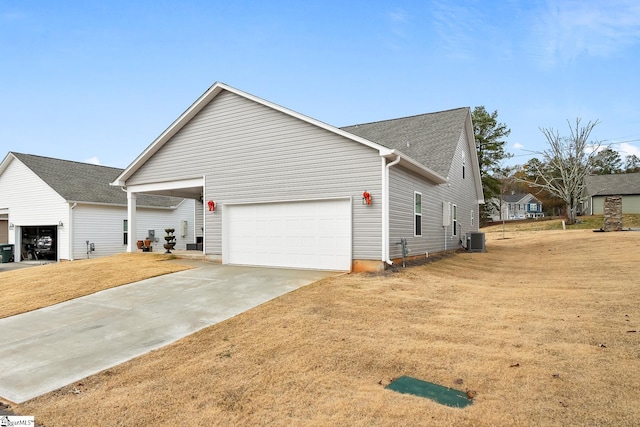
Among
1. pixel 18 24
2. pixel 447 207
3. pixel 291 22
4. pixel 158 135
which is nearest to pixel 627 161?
pixel 447 207

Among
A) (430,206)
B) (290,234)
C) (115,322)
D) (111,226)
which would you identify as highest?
(430,206)

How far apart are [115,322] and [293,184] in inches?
246

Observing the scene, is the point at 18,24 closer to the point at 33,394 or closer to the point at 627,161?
the point at 33,394

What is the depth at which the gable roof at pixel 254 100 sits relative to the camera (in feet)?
33.3

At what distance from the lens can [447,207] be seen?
16.2m

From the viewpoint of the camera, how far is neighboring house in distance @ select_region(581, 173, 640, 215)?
130 ft

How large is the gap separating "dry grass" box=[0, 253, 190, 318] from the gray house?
2353mm

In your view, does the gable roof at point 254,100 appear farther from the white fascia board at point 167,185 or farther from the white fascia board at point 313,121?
the white fascia board at point 167,185

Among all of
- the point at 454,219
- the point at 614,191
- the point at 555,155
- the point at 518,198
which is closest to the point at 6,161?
the point at 454,219

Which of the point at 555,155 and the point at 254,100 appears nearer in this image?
the point at 254,100

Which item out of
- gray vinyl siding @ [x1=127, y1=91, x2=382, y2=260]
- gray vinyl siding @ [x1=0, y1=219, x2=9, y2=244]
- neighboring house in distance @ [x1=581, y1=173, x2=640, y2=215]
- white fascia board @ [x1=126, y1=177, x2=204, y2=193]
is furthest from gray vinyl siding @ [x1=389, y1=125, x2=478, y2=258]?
gray vinyl siding @ [x1=0, y1=219, x2=9, y2=244]

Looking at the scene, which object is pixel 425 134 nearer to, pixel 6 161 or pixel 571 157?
pixel 6 161

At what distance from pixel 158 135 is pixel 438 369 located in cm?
1303

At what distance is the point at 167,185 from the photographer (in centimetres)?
1463
